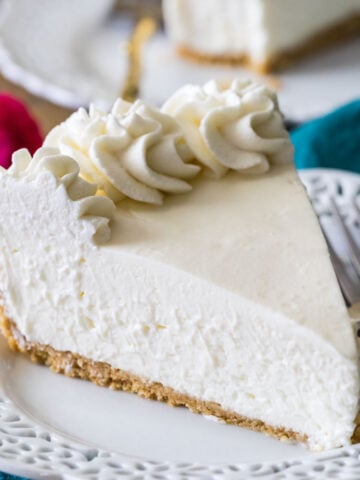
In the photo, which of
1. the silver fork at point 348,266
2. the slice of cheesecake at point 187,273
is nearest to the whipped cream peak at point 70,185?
the slice of cheesecake at point 187,273

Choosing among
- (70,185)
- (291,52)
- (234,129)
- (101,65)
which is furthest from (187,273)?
(291,52)

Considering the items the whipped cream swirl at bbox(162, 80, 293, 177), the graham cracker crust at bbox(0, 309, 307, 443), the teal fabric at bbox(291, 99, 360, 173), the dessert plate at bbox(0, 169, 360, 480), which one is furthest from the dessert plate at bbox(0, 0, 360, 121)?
the dessert plate at bbox(0, 169, 360, 480)

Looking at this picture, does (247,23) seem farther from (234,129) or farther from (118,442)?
(118,442)

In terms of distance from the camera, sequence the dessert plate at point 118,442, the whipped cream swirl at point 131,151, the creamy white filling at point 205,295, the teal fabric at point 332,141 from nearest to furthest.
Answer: the dessert plate at point 118,442
the creamy white filling at point 205,295
the whipped cream swirl at point 131,151
the teal fabric at point 332,141

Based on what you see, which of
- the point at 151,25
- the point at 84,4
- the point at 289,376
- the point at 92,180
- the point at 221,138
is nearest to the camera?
the point at 289,376

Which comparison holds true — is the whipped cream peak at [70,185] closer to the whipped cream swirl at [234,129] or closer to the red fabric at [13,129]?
the whipped cream swirl at [234,129]

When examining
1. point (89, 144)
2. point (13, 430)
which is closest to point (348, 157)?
point (89, 144)

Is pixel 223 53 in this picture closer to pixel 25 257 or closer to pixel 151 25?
pixel 151 25
